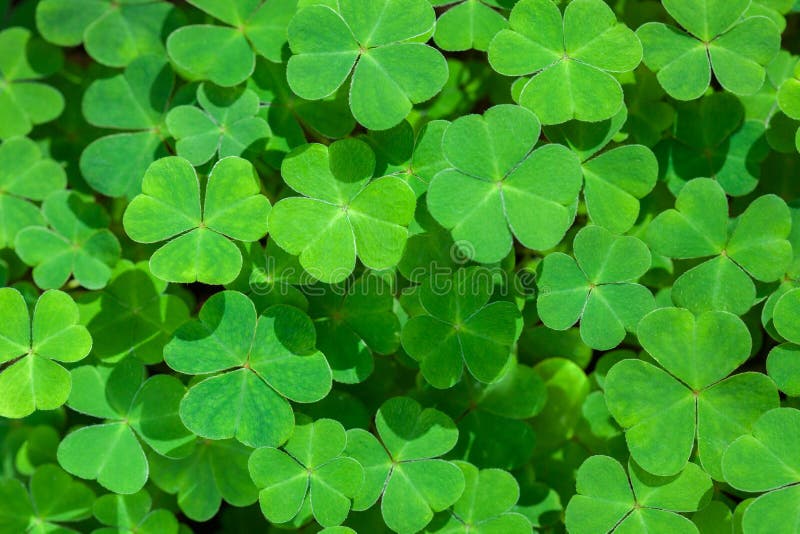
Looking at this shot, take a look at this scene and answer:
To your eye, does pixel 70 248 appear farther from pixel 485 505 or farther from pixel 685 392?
pixel 685 392

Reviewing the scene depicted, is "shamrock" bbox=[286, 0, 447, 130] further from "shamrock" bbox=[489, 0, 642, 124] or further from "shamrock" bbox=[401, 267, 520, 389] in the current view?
"shamrock" bbox=[401, 267, 520, 389]

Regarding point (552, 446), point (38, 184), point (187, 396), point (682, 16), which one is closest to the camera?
point (187, 396)

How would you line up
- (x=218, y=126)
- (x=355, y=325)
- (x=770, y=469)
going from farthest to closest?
(x=218, y=126), (x=355, y=325), (x=770, y=469)

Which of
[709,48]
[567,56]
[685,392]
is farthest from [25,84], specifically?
[685,392]

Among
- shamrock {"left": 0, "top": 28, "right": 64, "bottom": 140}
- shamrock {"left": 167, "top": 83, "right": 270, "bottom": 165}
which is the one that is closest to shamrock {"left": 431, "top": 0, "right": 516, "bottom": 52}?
shamrock {"left": 167, "top": 83, "right": 270, "bottom": 165}

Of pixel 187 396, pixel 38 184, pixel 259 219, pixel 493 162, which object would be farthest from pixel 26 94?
pixel 493 162

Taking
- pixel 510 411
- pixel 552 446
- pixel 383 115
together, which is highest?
pixel 383 115

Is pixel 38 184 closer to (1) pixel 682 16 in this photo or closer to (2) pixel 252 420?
(2) pixel 252 420
